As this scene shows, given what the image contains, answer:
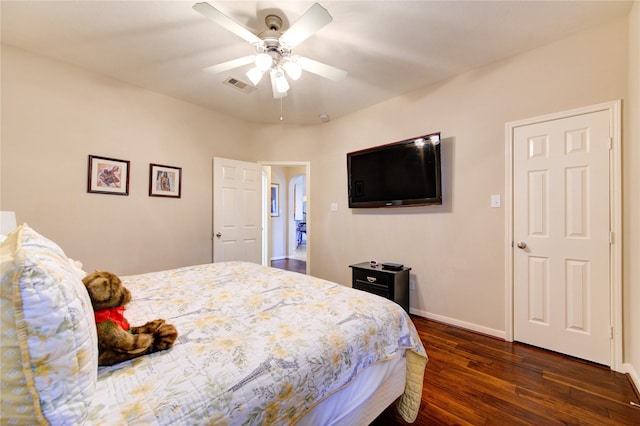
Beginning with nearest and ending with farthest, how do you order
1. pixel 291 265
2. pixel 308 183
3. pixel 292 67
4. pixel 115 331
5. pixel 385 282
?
1. pixel 115 331
2. pixel 292 67
3. pixel 385 282
4. pixel 308 183
5. pixel 291 265

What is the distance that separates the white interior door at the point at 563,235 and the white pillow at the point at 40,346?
2962 mm

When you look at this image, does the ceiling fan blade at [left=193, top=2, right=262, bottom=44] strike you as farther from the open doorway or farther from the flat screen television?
the open doorway

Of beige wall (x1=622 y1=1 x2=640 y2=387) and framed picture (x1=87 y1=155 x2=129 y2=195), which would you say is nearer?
beige wall (x1=622 y1=1 x2=640 y2=387)

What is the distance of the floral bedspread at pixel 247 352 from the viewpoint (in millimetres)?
724

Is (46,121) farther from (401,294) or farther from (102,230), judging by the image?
(401,294)

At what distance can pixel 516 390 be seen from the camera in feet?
5.66

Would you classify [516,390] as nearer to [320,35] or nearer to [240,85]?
[320,35]

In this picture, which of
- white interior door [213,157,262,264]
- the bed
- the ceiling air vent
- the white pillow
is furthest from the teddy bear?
white interior door [213,157,262,264]

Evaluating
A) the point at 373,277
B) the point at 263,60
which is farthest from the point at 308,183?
the point at 263,60

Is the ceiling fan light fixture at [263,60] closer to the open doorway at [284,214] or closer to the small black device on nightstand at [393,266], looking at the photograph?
the small black device on nightstand at [393,266]

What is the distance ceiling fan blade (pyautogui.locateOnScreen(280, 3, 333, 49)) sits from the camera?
149 centimetres

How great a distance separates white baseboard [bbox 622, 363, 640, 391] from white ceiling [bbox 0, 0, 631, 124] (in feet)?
8.25

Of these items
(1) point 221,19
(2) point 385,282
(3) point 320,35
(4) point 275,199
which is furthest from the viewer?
(4) point 275,199

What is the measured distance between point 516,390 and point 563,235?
1.30 meters
